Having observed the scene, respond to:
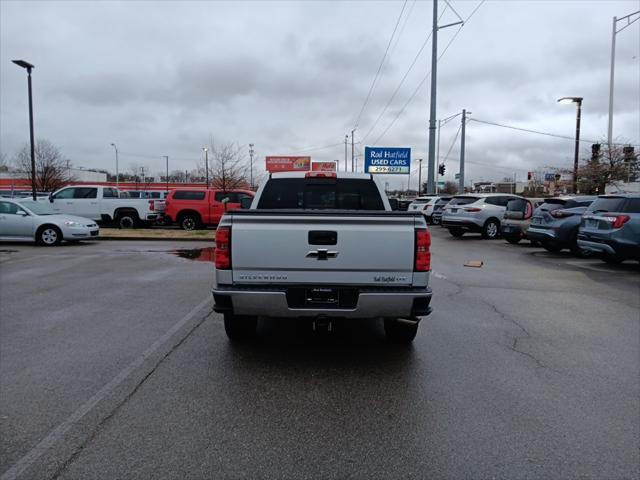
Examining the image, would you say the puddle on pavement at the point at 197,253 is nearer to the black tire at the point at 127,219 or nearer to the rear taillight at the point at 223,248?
the black tire at the point at 127,219

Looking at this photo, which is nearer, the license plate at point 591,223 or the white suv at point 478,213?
the license plate at point 591,223

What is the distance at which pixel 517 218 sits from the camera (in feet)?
53.4

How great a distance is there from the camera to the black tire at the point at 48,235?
1466 cm

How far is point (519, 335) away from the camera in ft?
19.2

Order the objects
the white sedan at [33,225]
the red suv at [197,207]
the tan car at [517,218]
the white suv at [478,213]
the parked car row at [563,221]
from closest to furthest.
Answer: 1. the parked car row at [563,221]
2. the white sedan at [33,225]
3. the tan car at [517,218]
4. the white suv at [478,213]
5. the red suv at [197,207]

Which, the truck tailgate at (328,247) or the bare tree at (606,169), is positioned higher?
the bare tree at (606,169)

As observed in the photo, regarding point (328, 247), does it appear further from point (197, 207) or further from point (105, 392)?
point (197, 207)

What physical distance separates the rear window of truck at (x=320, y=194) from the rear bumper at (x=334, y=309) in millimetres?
2125

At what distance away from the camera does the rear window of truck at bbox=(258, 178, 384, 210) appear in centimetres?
636

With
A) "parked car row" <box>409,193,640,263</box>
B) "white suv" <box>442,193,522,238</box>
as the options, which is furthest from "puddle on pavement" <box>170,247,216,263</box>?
"white suv" <box>442,193,522,238</box>

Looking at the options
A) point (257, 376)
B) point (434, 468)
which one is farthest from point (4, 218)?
point (434, 468)

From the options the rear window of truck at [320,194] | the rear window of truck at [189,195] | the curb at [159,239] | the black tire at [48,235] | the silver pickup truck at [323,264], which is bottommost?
the curb at [159,239]

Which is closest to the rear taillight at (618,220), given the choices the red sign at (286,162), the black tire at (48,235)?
the black tire at (48,235)

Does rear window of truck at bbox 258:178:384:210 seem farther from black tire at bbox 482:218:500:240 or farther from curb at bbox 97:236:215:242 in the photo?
black tire at bbox 482:218:500:240
